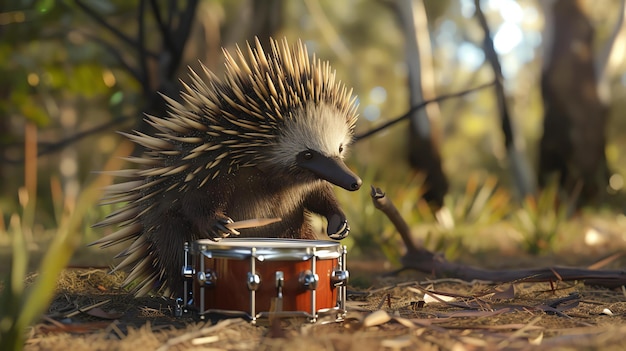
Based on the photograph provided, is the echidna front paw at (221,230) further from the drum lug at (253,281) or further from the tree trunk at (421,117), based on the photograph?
the tree trunk at (421,117)

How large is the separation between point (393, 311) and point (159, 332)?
1.34 metres

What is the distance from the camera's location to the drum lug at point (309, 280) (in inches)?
140

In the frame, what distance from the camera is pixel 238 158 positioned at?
4.06 m

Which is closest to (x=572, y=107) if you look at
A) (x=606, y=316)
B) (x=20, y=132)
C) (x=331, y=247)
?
(x=606, y=316)

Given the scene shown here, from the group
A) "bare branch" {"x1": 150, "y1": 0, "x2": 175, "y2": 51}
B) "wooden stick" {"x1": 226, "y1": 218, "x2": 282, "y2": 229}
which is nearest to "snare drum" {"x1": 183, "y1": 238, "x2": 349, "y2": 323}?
"wooden stick" {"x1": 226, "y1": 218, "x2": 282, "y2": 229}

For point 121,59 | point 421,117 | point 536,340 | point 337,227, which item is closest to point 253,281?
point 337,227

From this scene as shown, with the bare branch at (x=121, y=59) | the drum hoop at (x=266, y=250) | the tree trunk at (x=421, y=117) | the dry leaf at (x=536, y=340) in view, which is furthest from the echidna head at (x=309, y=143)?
the tree trunk at (x=421, y=117)

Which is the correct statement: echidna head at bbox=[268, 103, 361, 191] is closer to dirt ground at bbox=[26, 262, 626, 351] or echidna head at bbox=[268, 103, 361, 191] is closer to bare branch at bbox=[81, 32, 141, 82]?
dirt ground at bbox=[26, 262, 626, 351]

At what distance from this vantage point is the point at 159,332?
3.41m

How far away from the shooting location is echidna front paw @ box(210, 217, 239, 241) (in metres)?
3.74

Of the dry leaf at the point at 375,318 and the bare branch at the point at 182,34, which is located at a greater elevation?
the bare branch at the point at 182,34

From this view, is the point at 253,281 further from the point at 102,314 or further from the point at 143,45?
the point at 143,45

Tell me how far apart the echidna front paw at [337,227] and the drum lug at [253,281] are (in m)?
0.82

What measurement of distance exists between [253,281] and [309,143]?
915 mm
